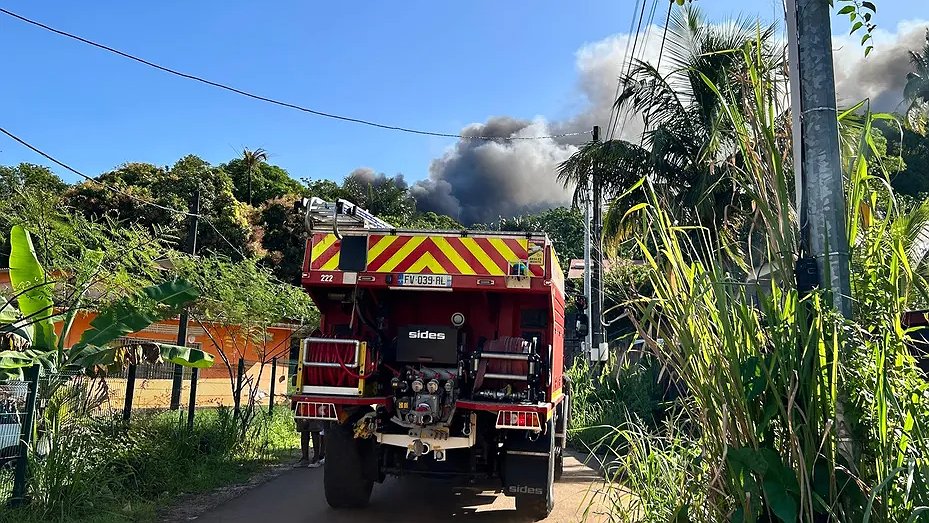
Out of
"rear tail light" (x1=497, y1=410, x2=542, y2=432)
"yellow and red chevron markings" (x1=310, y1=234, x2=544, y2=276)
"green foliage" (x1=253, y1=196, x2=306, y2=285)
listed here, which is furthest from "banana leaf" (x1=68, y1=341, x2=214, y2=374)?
"green foliage" (x1=253, y1=196, x2=306, y2=285)

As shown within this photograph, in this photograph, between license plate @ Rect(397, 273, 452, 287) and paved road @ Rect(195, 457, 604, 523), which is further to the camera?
paved road @ Rect(195, 457, 604, 523)

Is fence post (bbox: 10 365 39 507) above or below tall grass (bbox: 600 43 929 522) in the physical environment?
below

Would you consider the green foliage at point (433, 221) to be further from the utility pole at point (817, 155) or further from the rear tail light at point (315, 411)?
the utility pole at point (817, 155)

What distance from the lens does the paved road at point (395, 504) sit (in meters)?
7.55

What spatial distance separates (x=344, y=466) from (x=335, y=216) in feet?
8.43

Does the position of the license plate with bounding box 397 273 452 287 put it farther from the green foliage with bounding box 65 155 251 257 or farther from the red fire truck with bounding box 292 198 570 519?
the green foliage with bounding box 65 155 251 257

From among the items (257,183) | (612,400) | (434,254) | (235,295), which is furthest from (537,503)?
(257,183)

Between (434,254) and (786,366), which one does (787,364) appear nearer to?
(786,366)

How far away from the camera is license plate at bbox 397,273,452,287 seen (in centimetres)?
719

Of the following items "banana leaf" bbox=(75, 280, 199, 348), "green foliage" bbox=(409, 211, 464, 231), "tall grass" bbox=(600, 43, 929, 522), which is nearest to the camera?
"tall grass" bbox=(600, 43, 929, 522)

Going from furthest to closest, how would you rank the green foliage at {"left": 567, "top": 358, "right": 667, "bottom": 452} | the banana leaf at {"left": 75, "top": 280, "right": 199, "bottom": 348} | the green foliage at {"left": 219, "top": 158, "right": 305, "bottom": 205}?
the green foliage at {"left": 219, "top": 158, "right": 305, "bottom": 205}, the green foliage at {"left": 567, "top": 358, "right": 667, "bottom": 452}, the banana leaf at {"left": 75, "top": 280, "right": 199, "bottom": 348}

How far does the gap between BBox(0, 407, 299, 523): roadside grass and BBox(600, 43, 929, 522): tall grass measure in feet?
18.1

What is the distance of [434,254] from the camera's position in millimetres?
7285

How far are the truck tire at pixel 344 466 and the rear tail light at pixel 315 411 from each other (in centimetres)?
38
